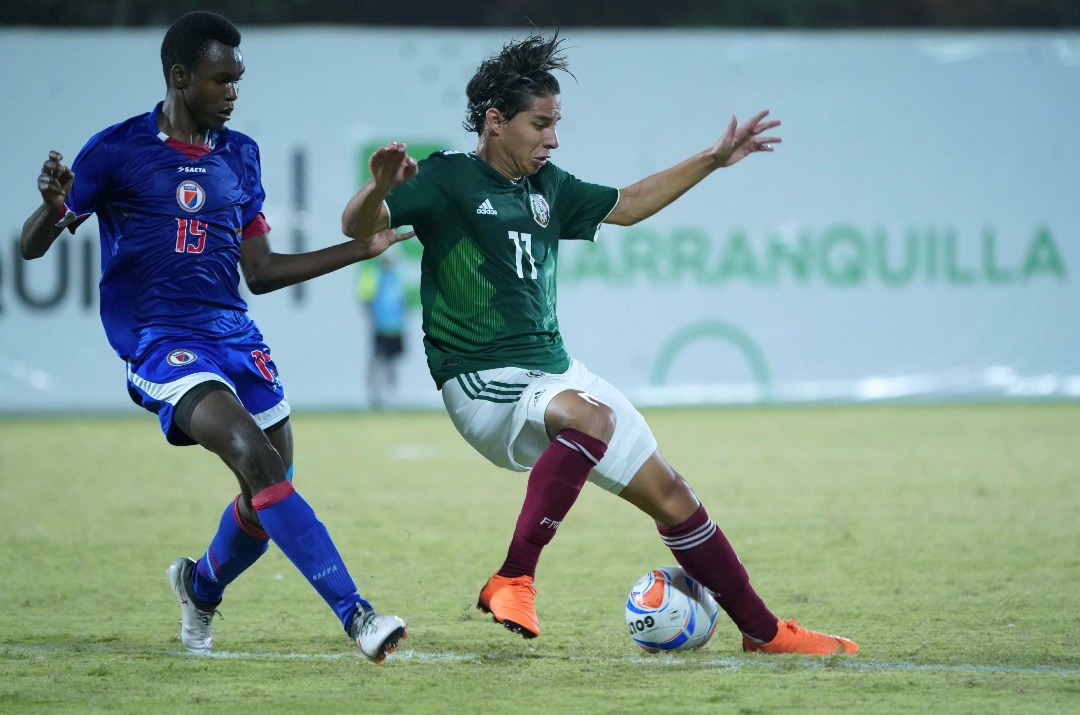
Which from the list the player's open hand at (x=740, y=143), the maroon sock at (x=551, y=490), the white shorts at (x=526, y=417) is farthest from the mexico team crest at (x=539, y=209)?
the maroon sock at (x=551, y=490)

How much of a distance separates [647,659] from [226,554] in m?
1.47

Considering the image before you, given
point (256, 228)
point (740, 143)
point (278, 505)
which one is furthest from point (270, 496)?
point (740, 143)

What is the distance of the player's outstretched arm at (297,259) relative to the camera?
15.3 feet

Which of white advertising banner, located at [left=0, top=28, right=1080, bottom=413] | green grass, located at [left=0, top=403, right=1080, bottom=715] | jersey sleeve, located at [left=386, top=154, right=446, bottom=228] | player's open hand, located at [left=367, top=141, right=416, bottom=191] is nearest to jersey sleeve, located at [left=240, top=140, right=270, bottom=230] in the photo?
jersey sleeve, located at [left=386, top=154, right=446, bottom=228]

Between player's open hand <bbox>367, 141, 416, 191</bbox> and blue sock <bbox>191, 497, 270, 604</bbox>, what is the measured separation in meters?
1.24

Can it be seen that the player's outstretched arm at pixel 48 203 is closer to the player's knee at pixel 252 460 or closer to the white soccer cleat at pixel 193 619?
the player's knee at pixel 252 460

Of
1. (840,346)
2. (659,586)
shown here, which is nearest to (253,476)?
(659,586)

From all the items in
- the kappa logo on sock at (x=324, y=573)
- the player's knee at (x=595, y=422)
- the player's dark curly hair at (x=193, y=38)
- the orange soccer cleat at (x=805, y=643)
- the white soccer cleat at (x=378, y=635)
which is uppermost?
the player's dark curly hair at (x=193, y=38)

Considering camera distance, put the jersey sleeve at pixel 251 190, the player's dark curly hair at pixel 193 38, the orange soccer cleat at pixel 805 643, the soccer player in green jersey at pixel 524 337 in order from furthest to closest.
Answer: the jersey sleeve at pixel 251 190, the player's dark curly hair at pixel 193 38, the orange soccer cleat at pixel 805 643, the soccer player in green jersey at pixel 524 337

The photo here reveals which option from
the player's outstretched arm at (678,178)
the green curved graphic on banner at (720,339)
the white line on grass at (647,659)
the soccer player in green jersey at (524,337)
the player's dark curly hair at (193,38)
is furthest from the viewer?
the green curved graphic on banner at (720,339)

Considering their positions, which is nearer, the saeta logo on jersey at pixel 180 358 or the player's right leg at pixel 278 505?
the player's right leg at pixel 278 505

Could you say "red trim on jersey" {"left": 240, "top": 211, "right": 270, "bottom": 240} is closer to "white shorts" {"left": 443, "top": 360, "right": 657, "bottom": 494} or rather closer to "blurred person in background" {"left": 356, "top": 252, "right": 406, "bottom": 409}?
"white shorts" {"left": 443, "top": 360, "right": 657, "bottom": 494}

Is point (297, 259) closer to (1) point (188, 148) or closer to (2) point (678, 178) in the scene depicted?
(1) point (188, 148)

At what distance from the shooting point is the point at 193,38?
4500 mm
